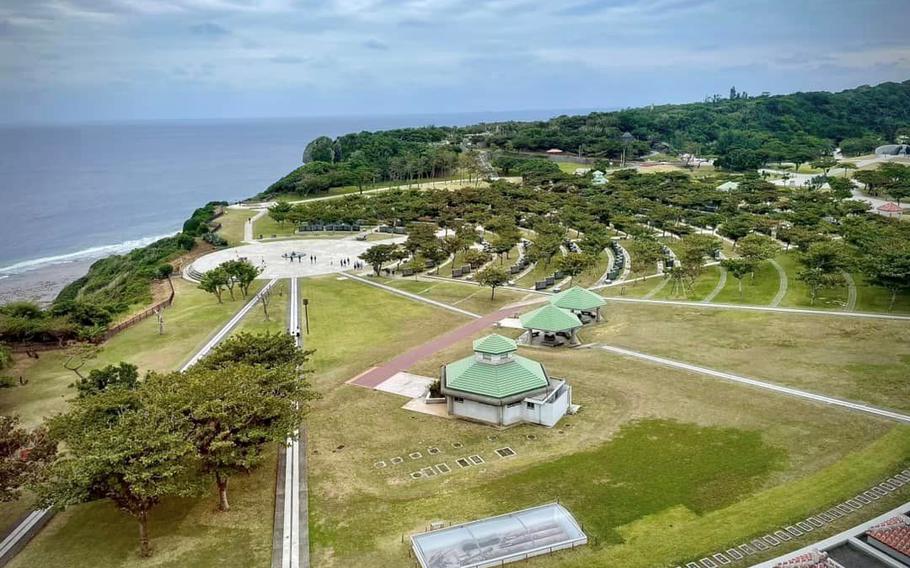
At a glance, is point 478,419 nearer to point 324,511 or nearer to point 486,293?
point 324,511

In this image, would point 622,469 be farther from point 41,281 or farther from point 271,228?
point 41,281

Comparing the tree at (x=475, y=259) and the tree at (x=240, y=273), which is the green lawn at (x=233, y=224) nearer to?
the tree at (x=240, y=273)

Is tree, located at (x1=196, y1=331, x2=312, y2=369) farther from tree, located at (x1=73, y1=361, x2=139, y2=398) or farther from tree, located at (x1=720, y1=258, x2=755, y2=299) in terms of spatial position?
tree, located at (x1=720, y1=258, x2=755, y2=299)

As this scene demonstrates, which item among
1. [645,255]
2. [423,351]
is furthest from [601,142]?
[423,351]

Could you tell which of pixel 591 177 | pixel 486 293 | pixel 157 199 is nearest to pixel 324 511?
pixel 486 293

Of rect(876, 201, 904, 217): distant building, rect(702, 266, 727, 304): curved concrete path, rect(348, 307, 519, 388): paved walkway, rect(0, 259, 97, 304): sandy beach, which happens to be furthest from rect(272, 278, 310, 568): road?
rect(876, 201, 904, 217): distant building

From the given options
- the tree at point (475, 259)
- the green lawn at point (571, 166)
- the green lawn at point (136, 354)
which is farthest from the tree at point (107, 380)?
the green lawn at point (571, 166)
